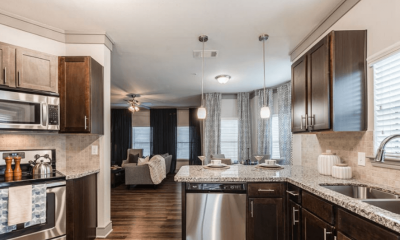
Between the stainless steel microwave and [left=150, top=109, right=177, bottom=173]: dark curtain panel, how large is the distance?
6.92 m

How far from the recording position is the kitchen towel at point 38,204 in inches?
83.9

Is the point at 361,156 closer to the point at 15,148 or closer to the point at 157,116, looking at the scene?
the point at 15,148

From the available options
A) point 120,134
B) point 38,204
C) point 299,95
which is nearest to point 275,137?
point 299,95

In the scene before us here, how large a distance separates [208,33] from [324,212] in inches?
92.2

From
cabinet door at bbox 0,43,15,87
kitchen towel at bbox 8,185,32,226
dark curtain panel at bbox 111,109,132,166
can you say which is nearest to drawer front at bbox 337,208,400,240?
kitchen towel at bbox 8,185,32,226

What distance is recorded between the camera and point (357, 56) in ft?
6.53

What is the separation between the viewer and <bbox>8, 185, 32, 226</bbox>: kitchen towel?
2.01 metres

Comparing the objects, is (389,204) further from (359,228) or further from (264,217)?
(264,217)

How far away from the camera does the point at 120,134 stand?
31.4 feet

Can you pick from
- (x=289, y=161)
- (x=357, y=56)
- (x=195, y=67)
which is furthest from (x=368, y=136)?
(x=289, y=161)

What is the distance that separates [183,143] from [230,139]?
3.05 m

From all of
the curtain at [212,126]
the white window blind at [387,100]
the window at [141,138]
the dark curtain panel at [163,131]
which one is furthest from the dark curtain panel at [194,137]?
the white window blind at [387,100]

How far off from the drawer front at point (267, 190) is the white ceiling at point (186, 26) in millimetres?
1831

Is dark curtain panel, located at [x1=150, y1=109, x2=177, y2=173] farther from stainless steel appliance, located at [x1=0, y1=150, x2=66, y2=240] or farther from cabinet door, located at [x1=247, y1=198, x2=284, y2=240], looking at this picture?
cabinet door, located at [x1=247, y1=198, x2=284, y2=240]
